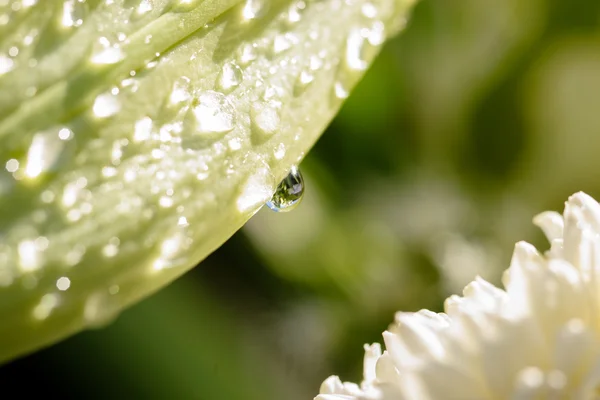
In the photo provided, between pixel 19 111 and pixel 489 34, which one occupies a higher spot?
pixel 489 34

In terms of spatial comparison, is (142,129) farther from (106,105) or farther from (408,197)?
(408,197)

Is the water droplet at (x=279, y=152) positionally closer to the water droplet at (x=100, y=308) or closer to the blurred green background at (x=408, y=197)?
the water droplet at (x=100, y=308)

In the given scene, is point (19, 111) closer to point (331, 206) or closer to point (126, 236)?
point (126, 236)

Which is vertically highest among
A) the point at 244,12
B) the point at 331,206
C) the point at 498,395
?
the point at 331,206

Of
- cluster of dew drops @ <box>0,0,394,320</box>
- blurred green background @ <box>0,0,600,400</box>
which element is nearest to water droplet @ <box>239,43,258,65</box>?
cluster of dew drops @ <box>0,0,394,320</box>

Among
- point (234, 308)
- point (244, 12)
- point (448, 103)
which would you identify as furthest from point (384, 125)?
point (244, 12)

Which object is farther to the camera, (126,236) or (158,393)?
(158,393)

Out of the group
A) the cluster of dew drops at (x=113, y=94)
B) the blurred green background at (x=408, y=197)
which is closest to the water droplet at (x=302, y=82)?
the cluster of dew drops at (x=113, y=94)

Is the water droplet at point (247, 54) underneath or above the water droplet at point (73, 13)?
underneath
